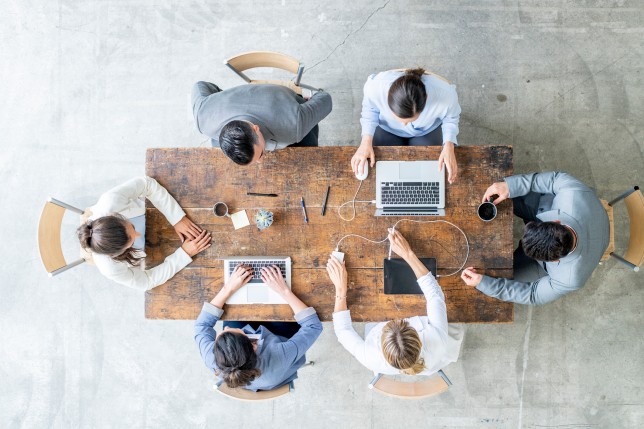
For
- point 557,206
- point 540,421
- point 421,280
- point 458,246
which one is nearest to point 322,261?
point 421,280

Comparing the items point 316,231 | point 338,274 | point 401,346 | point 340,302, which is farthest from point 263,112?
point 401,346

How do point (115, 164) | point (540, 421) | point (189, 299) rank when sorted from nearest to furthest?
point (189, 299) → point (540, 421) → point (115, 164)

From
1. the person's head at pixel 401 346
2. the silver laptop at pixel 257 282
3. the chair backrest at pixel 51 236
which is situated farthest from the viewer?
the chair backrest at pixel 51 236

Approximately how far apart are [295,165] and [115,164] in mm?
1575

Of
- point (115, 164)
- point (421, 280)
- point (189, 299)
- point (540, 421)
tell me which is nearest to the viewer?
point (421, 280)

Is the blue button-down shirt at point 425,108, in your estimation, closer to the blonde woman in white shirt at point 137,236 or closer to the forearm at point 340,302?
the forearm at point 340,302

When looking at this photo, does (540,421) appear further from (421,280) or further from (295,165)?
(295,165)

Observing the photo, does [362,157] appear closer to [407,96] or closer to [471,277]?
[407,96]

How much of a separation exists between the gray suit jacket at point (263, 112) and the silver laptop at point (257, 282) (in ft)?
1.87

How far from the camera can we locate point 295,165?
2324mm

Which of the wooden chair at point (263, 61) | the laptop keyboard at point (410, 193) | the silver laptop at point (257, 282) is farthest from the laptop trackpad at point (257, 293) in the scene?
the wooden chair at point (263, 61)

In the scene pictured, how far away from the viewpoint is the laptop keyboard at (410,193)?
2.24 meters

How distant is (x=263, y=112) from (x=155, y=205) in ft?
2.44

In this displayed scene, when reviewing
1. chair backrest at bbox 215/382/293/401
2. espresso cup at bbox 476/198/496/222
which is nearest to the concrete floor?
chair backrest at bbox 215/382/293/401
